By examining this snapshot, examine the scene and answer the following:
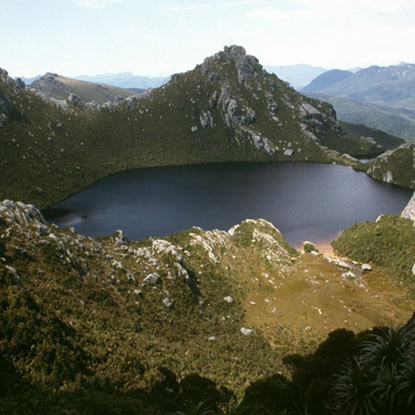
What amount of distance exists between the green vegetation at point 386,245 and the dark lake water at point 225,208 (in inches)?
771

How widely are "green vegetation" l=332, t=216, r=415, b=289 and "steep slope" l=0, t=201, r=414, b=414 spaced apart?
5.07 m

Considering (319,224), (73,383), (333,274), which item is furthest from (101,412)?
(319,224)

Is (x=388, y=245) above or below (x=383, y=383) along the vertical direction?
below

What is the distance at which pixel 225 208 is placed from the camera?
153 m

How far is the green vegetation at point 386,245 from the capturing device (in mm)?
75375

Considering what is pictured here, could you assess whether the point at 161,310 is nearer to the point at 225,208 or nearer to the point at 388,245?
the point at 388,245

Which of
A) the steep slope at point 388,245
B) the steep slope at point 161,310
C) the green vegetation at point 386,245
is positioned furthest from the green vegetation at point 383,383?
the green vegetation at point 386,245

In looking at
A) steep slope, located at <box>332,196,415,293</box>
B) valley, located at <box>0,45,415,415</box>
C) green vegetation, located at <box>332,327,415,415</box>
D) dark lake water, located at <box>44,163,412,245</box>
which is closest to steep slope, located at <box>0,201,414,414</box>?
valley, located at <box>0,45,415,415</box>

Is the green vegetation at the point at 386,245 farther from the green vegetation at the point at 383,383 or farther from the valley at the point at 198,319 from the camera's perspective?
the green vegetation at the point at 383,383

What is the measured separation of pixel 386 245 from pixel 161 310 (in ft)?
230

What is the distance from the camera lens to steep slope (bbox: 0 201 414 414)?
26.2 metres

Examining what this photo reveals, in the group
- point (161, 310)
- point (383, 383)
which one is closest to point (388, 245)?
point (161, 310)

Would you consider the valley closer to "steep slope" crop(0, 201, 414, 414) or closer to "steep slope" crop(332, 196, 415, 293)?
"steep slope" crop(0, 201, 414, 414)

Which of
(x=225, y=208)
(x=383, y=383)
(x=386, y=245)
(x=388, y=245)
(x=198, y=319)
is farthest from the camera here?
(x=225, y=208)
